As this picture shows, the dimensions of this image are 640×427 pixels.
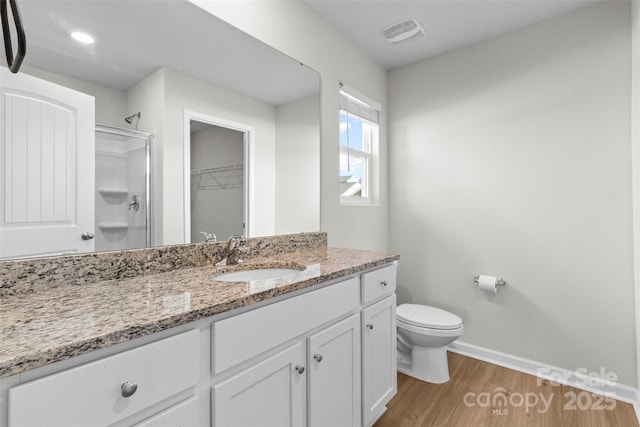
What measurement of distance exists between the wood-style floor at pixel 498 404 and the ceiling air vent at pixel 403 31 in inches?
97.3

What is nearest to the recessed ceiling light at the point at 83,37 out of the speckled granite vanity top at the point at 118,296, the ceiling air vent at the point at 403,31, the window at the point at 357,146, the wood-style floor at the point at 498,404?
the speckled granite vanity top at the point at 118,296

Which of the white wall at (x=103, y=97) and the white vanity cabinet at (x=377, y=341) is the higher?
the white wall at (x=103, y=97)

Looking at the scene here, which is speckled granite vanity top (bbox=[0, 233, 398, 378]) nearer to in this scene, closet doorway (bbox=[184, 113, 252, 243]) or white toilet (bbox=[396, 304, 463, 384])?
closet doorway (bbox=[184, 113, 252, 243])

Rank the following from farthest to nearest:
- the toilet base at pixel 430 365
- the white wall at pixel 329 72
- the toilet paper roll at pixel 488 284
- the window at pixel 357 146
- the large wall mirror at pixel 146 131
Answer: the window at pixel 357 146
the toilet paper roll at pixel 488 284
the toilet base at pixel 430 365
the white wall at pixel 329 72
the large wall mirror at pixel 146 131

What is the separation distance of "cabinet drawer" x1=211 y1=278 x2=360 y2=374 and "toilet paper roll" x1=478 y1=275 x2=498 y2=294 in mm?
1427

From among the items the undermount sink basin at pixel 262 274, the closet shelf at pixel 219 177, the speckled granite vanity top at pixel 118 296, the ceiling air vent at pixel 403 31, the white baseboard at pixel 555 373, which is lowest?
the white baseboard at pixel 555 373

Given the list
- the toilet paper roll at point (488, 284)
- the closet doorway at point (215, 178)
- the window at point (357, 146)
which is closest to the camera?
the closet doorway at point (215, 178)

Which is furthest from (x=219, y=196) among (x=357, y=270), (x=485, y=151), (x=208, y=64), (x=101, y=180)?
(x=485, y=151)

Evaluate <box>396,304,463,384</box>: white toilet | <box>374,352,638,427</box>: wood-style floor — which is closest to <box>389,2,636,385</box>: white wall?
<box>374,352,638,427</box>: wood-style floor

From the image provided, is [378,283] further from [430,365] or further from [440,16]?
[440,16]

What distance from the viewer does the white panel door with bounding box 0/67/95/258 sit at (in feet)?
3.01

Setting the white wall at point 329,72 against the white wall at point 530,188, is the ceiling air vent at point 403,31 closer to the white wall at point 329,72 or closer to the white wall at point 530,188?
the white wall at point 329,72

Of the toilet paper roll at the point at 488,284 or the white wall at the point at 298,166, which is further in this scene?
the toilet paper roll at the point at 488,284

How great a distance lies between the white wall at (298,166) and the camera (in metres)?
1.82
